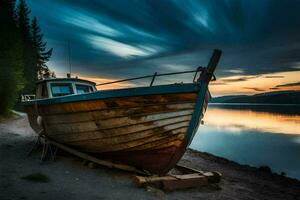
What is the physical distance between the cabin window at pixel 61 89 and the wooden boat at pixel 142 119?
7.38 feet

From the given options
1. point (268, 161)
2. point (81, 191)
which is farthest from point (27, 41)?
point (81, 191)

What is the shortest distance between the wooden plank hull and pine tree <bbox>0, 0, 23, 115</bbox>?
52.7 feet

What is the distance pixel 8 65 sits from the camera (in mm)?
21938

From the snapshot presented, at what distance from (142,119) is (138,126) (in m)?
0.25

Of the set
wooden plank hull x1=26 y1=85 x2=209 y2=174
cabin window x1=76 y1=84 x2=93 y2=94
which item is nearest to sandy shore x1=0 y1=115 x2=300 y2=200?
wooden plank hull x1=26 y1=85 x2=209 y2=174

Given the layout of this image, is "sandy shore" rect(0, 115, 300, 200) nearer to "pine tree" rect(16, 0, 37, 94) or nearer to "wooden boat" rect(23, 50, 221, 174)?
"wooden boat" rect(23, 50, 221, 174)

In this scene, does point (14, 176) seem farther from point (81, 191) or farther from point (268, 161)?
point (268, 161)

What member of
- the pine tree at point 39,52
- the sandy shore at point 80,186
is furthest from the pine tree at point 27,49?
the sandy shore at point 80,186

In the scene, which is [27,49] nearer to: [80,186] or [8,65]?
[8,65]

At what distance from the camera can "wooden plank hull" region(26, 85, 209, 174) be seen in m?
7.33

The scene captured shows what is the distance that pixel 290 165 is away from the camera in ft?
60.9

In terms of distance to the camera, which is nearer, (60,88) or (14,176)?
(14,176)

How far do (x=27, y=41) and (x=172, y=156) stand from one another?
43584mm

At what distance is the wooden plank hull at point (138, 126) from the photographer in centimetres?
733
